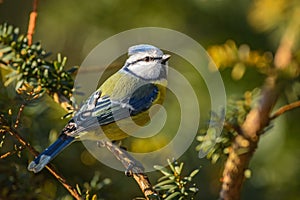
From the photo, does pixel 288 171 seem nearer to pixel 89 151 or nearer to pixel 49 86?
pixel 89 151

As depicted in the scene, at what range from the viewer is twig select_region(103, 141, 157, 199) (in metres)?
1.30

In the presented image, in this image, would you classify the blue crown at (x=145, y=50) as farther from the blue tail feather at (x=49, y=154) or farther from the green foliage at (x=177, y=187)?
the green foliage at (x=177, y=187)

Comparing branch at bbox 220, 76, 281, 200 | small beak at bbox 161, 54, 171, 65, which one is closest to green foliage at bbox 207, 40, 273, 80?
branch at bbox 220, 76, 281, 200

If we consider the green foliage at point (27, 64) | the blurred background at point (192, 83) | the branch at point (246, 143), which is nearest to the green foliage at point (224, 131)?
the branch at point (246, 143)

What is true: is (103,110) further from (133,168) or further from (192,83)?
(133,168)

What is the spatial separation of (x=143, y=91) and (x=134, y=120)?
15 centimetres

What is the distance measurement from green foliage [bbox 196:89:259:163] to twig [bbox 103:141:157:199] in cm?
15

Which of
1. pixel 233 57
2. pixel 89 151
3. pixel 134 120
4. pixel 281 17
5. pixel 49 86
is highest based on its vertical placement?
pixel 281 17

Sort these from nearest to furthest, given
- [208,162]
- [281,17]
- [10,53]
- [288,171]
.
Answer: [281,17] → [10,53] → [288,171] → [208,162]

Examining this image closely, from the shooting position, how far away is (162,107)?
2.04 m

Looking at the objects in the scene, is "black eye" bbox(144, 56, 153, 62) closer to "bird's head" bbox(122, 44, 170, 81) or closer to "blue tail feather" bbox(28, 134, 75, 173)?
"bird's head" bbox(122, 44, 170, 81)

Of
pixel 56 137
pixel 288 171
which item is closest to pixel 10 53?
pixel 56 137

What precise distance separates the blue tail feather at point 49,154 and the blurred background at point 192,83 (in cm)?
3

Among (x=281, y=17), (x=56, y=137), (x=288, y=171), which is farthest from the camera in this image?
(x=288, y=171)
